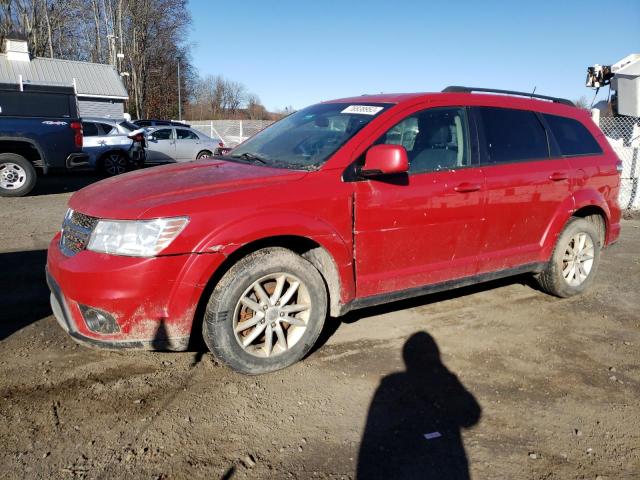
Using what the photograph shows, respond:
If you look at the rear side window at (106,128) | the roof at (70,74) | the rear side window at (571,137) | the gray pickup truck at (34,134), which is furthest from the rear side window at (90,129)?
the roof at (70,74)

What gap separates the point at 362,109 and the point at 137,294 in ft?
7.03

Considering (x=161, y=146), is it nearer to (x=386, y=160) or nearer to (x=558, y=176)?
(x=558, y=176)

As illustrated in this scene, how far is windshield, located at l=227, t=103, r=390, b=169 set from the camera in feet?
12.0

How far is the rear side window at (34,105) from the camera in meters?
9.83

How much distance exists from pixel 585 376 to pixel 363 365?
1.49m

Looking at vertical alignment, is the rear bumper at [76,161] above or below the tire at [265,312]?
above

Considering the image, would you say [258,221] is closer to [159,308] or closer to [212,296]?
[212,296]

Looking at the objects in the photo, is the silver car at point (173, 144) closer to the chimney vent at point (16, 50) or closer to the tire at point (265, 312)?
the tire at point (265, 312)

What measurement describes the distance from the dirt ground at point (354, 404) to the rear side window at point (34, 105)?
6.91m

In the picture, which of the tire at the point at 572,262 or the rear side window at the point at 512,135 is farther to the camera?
the tire at the point at 572,262

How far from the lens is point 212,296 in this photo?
10.1 ft

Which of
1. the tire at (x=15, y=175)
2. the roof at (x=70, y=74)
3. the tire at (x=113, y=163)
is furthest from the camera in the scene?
the roof at (x=70, y=74)

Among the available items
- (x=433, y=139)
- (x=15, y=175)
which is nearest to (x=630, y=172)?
(x=433, y=139)

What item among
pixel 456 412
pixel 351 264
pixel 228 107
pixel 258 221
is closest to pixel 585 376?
pixel 456 412
